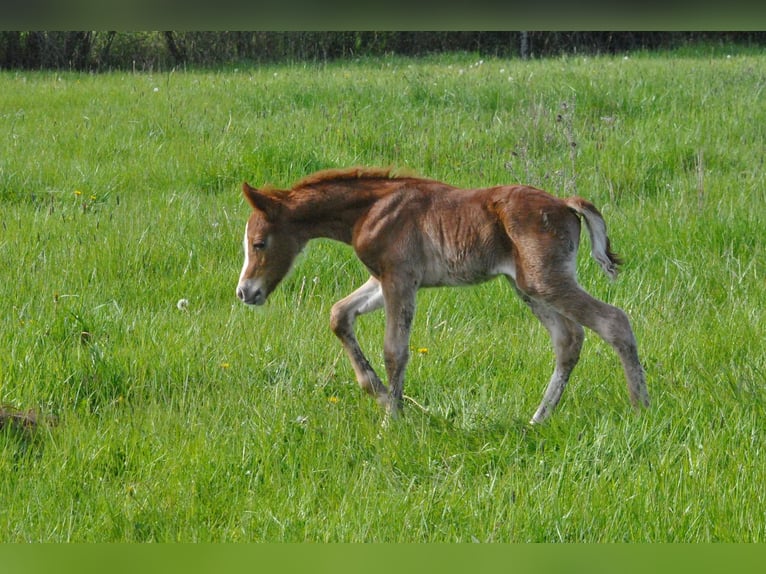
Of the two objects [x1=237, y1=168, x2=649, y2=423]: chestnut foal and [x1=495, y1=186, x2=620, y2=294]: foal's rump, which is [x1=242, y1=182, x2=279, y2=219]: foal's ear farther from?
[x1=495, y1=186, x2=620, y2=294]: foal's rump

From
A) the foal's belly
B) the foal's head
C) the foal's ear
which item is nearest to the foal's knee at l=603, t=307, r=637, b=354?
the foal's belly

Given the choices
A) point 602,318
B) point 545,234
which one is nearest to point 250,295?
point 545,234

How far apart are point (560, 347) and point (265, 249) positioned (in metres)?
1.45

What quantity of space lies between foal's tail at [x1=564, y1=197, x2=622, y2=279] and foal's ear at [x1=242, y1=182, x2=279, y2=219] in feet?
4.36

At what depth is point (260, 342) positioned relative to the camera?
207 inches

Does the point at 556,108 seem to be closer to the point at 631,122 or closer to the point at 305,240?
the point at 631,122

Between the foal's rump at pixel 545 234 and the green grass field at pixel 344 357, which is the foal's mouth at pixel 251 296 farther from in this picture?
the foal's rump at pixel 545 234

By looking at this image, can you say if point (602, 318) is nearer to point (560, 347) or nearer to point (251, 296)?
point (560, 347)

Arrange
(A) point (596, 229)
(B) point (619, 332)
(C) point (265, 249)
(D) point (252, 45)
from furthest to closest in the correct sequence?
(D) point (252, 45), (C) point (265, 249), (A) point (596, 229), (B) point (619, 332)

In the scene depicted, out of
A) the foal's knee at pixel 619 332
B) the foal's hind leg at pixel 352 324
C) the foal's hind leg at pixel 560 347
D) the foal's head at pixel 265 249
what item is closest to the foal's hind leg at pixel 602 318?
the foal's knee at pixel 619 332

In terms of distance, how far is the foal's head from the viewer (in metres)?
4.48

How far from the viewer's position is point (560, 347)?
14.8ft

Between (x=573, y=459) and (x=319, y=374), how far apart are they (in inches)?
61.0

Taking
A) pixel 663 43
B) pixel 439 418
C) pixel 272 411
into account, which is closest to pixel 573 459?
pixel 439 418
